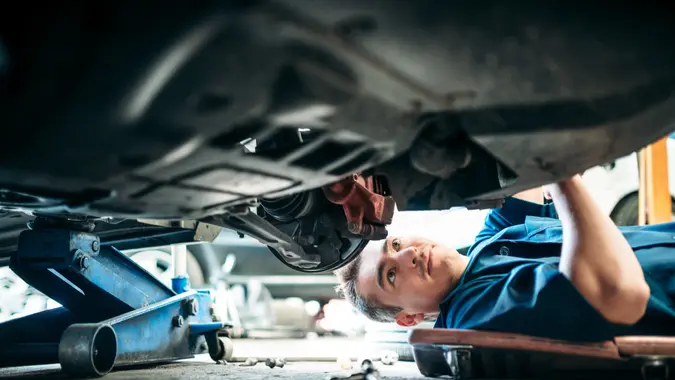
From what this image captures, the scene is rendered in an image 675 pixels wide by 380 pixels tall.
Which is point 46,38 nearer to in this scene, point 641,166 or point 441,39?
point 441,39

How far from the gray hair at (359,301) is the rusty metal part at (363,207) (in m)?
0.45

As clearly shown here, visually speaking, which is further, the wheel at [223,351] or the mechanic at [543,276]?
the wheel at [223,351]

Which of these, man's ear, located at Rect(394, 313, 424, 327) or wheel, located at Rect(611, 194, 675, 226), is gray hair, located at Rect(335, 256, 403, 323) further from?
wheel, located at Rect(611, 194, 675, 226)

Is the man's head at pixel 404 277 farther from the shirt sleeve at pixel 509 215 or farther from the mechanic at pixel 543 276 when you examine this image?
the shirt sleeve at pixel 509 215

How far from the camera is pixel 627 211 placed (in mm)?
2629

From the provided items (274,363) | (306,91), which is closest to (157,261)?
(274,363)

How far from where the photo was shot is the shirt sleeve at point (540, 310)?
42.1 inches

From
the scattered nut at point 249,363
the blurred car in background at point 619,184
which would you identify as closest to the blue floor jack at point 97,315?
the scattered nut at point 249,363

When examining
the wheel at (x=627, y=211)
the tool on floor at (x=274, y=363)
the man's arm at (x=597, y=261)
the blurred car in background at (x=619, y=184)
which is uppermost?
the blurred car in background at (x=619, y=184)

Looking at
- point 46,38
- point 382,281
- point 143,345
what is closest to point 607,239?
point 382,281

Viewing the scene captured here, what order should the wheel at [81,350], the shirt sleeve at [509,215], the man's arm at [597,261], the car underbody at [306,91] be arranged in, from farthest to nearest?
the shirt sleeve at [509,215]
the wheel at [81,350]
the man's arm at [597,261]
the car underbody at [306,91]

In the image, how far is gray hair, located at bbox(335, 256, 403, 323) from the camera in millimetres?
1804

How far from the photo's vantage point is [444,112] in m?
0.55

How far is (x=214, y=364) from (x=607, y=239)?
4.03 ft
